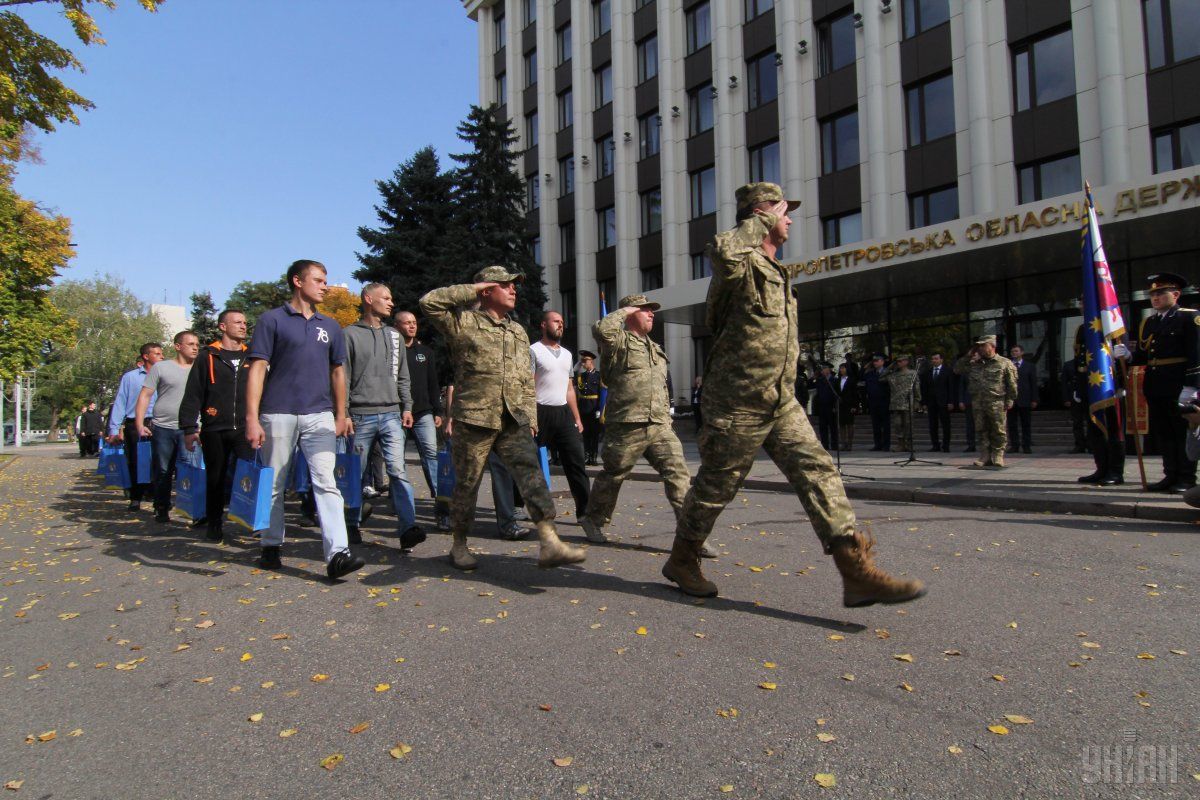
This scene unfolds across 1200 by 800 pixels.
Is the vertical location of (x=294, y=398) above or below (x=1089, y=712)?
above

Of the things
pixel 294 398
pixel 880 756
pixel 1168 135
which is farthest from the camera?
pixel 1168 135

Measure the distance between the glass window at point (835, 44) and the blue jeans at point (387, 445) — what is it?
841 inches

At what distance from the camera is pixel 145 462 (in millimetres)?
9125

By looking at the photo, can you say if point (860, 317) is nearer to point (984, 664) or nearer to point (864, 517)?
point (864, 517)

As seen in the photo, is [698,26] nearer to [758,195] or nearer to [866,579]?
[758,195]

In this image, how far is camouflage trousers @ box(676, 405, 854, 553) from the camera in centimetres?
370

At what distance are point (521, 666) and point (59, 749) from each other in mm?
1638

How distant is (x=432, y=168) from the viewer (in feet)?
99.3

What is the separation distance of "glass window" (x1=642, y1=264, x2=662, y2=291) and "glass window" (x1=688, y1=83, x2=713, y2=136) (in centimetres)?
512

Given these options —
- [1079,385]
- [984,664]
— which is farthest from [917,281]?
[984,664]

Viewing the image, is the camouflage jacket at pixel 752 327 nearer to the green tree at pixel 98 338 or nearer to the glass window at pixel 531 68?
the glass window at pixel 531 68

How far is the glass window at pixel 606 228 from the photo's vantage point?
31.3 metres

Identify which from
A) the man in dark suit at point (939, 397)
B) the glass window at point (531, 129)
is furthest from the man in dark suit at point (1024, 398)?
the glass window at point (531, 129)

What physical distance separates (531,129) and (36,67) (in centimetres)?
2723
